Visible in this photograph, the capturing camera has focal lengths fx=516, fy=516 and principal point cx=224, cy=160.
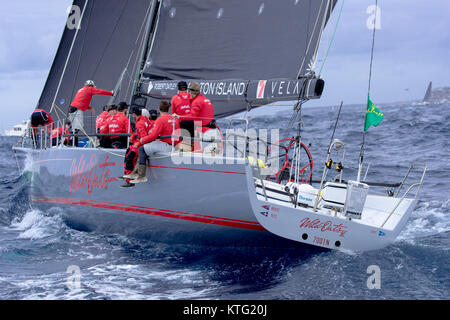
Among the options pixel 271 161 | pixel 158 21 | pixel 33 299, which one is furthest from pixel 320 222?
pixel 158 21

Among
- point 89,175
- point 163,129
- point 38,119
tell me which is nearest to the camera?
point 163,129

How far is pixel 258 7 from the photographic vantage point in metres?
6.77

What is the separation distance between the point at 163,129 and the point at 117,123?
145 centimetres

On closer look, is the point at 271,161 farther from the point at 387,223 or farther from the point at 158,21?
the point at 158,21

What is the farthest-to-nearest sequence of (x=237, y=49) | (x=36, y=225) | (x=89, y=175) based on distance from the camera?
(x=36, y=225) < (x=89, y=175) < (x=237, y=49)

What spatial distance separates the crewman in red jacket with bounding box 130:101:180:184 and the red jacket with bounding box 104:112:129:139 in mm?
1286

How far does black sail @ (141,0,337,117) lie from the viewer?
6289mm

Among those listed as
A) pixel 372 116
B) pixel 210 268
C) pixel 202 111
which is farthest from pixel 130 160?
pixel 372 116

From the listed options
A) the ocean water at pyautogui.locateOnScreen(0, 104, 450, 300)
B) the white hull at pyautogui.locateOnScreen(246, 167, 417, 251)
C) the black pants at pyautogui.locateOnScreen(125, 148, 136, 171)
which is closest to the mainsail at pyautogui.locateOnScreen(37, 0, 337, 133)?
the black pants at pyautogui.locateOnScreen(125, 148, 136, 171)

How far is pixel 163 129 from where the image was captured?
6094mm

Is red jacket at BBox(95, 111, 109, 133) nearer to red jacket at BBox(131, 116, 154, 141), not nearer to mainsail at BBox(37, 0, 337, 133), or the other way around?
mainsail at BBox(37, 0, 337, 133)

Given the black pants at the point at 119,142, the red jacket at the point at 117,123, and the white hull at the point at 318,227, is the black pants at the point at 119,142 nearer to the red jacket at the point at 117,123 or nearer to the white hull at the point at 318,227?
the red jacket at the point at 117,123

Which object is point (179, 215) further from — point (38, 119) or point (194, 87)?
point (38, 119)

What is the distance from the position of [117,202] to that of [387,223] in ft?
10.9
